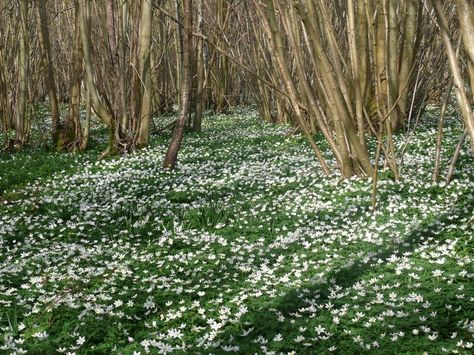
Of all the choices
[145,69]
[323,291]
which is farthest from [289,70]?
[323,291]

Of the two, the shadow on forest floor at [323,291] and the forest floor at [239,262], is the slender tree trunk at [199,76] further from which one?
the shadow on forest floor at [323,291]

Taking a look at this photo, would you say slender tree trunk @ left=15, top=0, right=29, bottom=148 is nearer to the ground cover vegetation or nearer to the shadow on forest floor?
the ground cover vegetation

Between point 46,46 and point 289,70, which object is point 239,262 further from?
point 46,46

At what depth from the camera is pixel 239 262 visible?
6.80 meters

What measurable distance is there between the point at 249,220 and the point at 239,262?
1624mm

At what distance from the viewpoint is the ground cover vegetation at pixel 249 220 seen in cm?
479

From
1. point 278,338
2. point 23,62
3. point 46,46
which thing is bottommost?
point 278,338

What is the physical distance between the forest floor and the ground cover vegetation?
0.08ft

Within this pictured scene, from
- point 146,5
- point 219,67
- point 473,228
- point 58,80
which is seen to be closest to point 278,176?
point 473,228

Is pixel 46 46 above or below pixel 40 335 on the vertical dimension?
above

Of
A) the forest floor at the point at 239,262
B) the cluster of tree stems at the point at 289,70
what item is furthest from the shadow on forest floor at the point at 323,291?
the cluster of tree stems at the point at 289,70

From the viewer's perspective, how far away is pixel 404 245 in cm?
677

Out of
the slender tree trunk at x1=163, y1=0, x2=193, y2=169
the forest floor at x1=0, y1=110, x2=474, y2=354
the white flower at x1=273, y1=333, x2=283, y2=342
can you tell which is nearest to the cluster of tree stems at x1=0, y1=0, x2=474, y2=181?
the slender tree trunk at x1=163, y1=0, x2=193, y2=169

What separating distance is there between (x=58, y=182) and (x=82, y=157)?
10.8 ft
